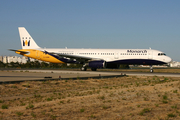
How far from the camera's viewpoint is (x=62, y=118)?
832 centimetres

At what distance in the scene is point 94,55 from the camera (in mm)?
43875

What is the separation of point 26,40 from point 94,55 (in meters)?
14.9

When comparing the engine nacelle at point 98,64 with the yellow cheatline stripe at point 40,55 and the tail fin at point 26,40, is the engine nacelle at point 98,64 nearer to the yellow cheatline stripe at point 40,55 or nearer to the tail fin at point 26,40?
the yellow cheatline stripe at point 40,55

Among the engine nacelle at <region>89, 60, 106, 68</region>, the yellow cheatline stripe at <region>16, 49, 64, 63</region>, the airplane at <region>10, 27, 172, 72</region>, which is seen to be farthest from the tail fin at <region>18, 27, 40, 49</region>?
the engine nacelle at <region>89, 60, 106, 68</region>

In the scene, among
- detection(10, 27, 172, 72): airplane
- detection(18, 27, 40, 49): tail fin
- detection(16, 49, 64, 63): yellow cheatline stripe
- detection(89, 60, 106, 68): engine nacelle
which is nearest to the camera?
detection(89, 60, 106, 68): engine nacelle

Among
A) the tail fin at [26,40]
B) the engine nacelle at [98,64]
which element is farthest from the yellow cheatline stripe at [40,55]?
the engine nacelle at [98,64]

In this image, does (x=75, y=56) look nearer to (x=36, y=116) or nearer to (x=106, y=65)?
(x=106, y=65)

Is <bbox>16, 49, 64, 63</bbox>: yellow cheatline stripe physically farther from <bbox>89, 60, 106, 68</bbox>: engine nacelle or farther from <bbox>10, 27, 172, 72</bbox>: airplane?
<bbox>89, 60, 106, 68</bbox>: engine nacelle

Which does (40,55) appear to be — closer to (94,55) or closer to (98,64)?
(94,55)

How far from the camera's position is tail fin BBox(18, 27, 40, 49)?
1836 inches

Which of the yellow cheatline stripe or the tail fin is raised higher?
the tail fin

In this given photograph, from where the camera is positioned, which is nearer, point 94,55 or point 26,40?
point 94,55

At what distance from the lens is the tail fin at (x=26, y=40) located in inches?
1836

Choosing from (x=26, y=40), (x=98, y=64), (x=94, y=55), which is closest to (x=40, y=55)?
(x=26, y=40)
